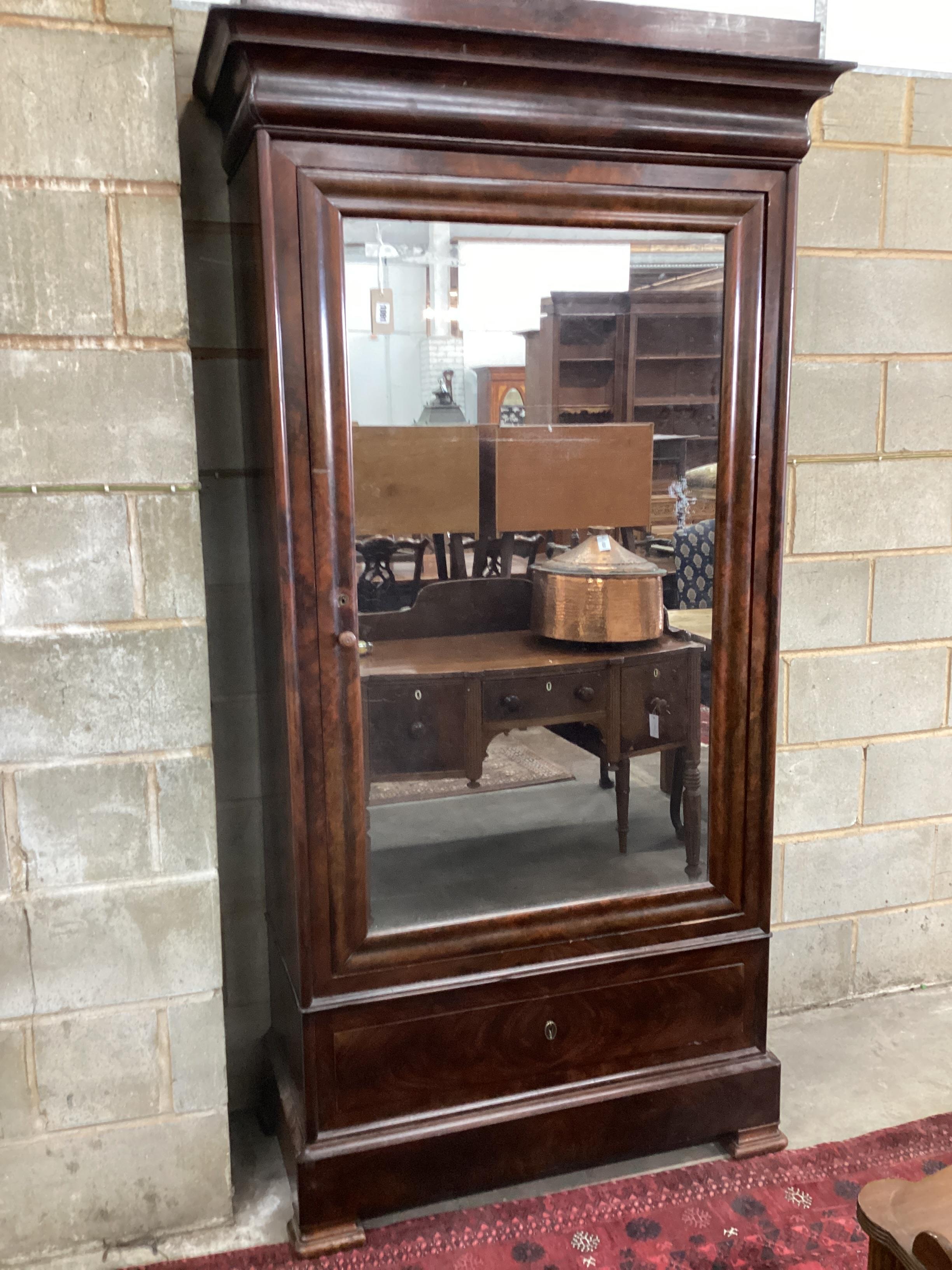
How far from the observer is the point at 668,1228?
1.73m

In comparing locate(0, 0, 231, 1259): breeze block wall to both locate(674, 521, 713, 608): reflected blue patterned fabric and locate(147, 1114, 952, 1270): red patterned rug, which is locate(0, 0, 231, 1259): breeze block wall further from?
locate(674, 521, 713, 608): reflected blue patterned fabric

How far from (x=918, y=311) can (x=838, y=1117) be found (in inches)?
64.6

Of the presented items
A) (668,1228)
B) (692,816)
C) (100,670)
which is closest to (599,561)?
(692,816)

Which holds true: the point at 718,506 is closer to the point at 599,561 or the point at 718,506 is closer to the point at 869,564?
the point at 599,561

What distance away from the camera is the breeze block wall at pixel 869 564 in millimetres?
2094

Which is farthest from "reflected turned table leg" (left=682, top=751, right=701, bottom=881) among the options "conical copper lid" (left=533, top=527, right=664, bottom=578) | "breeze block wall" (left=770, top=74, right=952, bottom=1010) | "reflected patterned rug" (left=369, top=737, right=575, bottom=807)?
"breeze block wall" (left=770, top=74, right=952, bottom=1010)

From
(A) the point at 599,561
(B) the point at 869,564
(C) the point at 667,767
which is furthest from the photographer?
(B) the point at 869,564

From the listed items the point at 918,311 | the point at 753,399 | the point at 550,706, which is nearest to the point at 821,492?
the point at 918,311

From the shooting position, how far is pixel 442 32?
4.58ft

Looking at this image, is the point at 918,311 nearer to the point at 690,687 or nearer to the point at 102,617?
the point at 690,687

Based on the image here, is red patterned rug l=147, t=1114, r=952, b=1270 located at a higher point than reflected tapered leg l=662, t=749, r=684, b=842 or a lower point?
lower

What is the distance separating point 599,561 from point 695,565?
0.18m

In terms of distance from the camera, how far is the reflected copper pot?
166 centimetres

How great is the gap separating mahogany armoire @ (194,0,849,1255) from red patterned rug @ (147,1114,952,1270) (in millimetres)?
53
